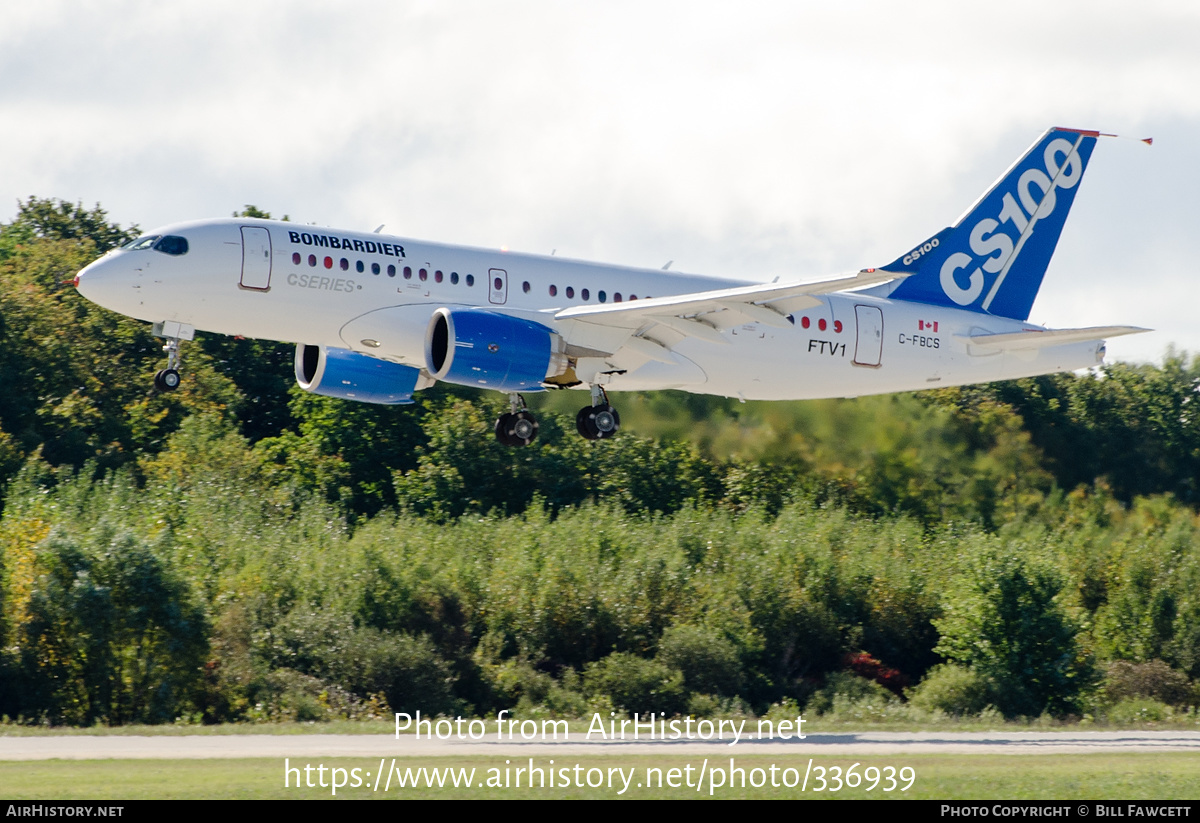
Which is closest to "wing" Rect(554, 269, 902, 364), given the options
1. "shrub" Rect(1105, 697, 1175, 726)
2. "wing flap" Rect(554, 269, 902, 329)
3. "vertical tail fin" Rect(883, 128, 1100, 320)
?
"wing flap" Rect(554, 269, 902, 329)

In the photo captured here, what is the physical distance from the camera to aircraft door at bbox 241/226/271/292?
1142 inches

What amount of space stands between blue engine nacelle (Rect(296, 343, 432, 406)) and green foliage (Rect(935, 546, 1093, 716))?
23.2m

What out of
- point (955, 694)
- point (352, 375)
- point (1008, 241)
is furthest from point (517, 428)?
point (955, 694)

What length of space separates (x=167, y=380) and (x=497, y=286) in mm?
6967

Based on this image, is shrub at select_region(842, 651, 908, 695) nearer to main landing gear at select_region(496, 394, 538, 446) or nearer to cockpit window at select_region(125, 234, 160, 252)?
main landing gear at select_region(496, 394, 538, 446)

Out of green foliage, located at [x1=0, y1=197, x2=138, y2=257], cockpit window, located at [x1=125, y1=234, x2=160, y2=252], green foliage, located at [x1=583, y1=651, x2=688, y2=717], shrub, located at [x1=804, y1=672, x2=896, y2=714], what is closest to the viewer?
cockpit window, located at [x1=125, y1=234, x2=160, y2=252]

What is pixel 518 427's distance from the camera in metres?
32.0

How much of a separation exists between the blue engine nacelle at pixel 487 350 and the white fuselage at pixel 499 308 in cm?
65

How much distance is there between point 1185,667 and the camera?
50.2 meters

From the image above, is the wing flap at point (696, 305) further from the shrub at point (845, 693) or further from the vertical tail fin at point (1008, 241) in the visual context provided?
the shrub at point (845, 693)

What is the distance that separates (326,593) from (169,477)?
10976mm

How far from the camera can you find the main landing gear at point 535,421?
105 ft

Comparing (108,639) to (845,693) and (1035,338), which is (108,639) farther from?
(1035,338)
